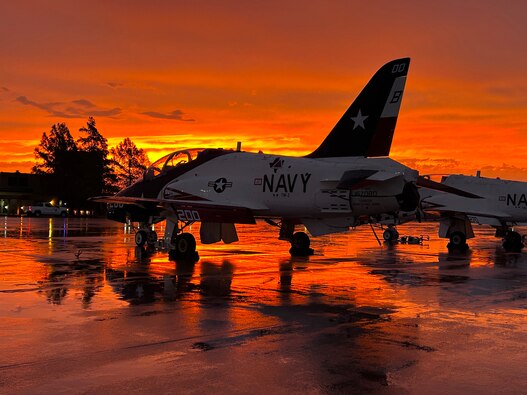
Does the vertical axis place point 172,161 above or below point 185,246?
above

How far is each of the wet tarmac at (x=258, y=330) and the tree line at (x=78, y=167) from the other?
96618 mm

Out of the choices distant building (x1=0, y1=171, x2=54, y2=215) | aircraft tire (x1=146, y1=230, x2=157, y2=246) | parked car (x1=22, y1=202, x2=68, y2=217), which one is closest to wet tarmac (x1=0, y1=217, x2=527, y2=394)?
aircraft tire (x1=146, y1=230, x2=157, y2=246)

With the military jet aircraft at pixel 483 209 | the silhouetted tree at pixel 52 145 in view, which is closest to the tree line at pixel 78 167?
the silhouetted tree at pixel 52 145

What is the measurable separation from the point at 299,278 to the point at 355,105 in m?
7.14

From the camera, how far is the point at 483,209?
96.9 ft

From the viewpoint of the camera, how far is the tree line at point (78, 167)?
110500mm

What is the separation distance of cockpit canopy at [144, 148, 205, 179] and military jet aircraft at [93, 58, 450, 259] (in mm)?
35

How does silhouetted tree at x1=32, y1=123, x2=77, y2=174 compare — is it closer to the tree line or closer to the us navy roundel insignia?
the tree line

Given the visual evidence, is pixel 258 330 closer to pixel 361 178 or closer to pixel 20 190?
pixel 361 178

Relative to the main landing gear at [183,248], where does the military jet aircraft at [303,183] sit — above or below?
above

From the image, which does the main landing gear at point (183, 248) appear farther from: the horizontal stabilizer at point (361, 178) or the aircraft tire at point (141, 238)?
the horizontal stabilizer at point (361, 178)

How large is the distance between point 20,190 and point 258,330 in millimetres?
117946

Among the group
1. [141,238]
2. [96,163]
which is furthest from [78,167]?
[141,238]

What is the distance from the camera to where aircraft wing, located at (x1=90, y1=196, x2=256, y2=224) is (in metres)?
20.3
